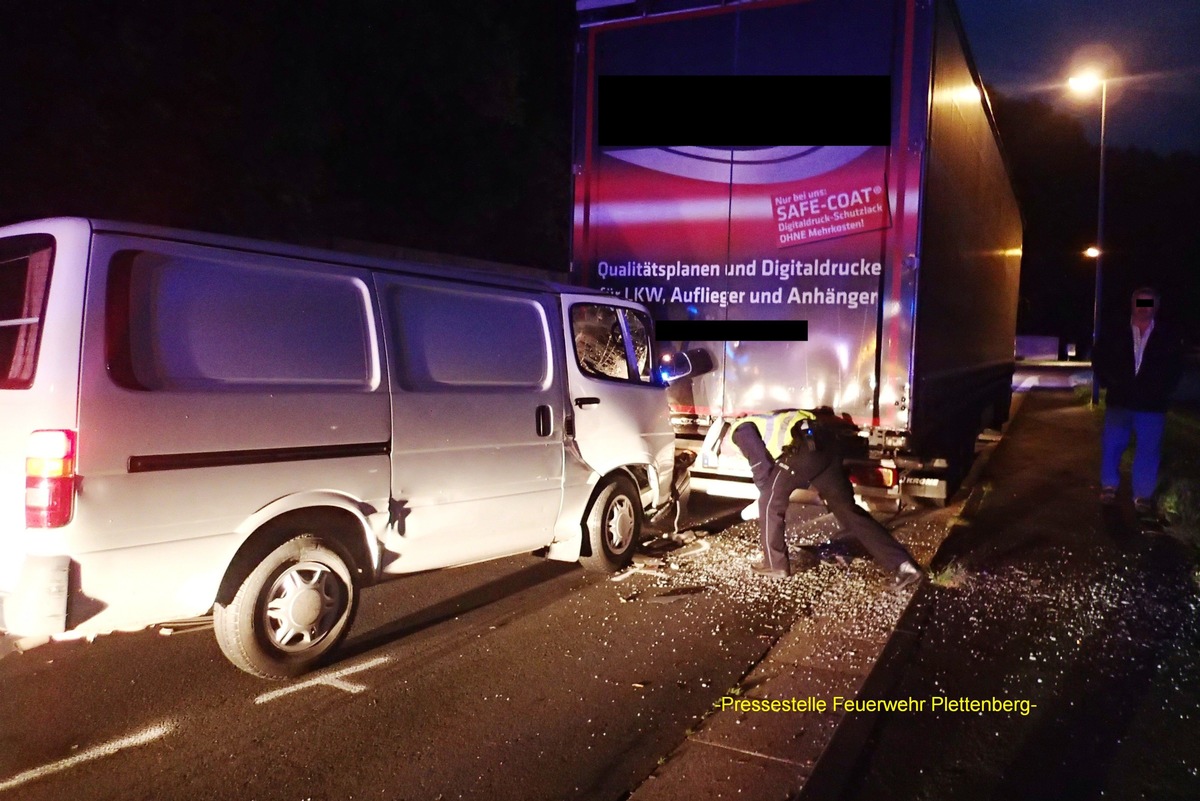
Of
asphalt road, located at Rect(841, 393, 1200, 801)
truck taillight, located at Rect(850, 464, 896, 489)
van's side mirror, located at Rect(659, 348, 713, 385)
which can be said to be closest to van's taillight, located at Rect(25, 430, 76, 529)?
asphalt road, located at Rect(841, 393, 1200, 801)

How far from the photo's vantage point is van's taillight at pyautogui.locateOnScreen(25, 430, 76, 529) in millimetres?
3512

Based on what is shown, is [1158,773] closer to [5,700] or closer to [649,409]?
[649,409]

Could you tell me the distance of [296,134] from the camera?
12.6 metres

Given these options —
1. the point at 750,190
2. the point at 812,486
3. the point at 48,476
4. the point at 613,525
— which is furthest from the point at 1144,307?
the point at 48,476

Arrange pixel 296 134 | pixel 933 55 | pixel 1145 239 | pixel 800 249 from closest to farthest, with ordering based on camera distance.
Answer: pixel 933 55, pixel 800 249, pixel 296 134, pixel 1145 239

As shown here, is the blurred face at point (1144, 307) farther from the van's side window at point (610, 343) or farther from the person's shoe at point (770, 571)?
the van's side window at point (610, 343)

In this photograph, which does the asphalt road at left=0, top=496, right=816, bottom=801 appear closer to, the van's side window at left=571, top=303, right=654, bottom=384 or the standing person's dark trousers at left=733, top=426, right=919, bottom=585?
the standing person's dark trousers at left=733, top=426, right=919, bottom=585

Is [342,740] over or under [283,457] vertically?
under

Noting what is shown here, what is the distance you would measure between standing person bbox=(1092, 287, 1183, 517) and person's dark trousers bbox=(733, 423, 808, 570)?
154 inches

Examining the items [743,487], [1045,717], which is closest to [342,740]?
[1045,717]

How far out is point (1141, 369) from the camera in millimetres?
8062

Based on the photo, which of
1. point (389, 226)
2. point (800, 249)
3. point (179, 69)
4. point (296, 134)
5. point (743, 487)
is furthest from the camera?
point (389, 226)

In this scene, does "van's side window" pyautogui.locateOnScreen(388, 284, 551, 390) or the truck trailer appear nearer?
"van's side window" pyautogui.locateOnScreen(388, 284, 551, 390)

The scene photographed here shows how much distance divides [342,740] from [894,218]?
4.93m
